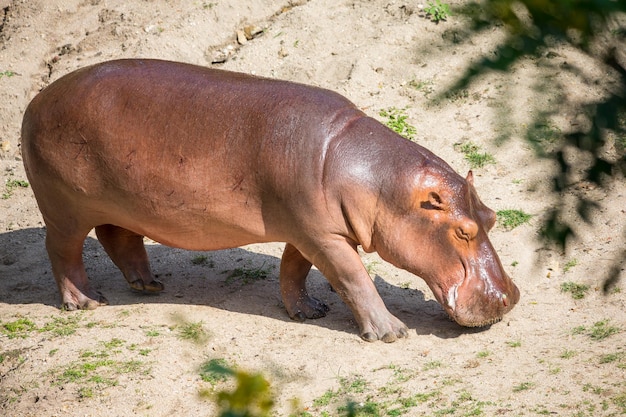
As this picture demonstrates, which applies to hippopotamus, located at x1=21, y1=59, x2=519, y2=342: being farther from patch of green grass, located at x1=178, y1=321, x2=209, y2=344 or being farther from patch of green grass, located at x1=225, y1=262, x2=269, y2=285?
patch of green grass, located at x1=225, y1=262, x2=269, y2=285

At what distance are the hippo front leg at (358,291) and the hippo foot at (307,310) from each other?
0.49 meters

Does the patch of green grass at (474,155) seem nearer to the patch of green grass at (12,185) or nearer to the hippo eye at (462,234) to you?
the hippo eye at (462,234)

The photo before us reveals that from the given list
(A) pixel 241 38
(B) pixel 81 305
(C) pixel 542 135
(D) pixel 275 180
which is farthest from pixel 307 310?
(C) pixel 542 135

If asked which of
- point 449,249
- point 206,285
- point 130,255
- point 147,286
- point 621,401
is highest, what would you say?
point 449,249

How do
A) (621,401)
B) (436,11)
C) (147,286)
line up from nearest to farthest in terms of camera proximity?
(621,401) → (147,286) → (436,11)

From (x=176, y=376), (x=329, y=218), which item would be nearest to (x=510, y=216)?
(x=329, y=218)

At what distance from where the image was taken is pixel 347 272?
6.11 metres

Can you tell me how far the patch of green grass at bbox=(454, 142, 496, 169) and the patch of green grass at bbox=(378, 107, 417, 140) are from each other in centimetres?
48

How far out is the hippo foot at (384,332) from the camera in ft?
20.0

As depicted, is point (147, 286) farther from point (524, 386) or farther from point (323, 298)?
point (524, 386)

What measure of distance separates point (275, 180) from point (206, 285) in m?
1.60

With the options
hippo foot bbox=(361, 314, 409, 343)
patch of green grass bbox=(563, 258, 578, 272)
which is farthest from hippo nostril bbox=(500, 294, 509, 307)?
patch of green grass bbox=(563, 258, 578, 272)

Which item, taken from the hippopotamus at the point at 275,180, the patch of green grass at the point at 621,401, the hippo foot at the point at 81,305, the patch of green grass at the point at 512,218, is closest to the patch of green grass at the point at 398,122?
the patch of green grass at the point at 512,218

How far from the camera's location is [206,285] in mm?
7309
